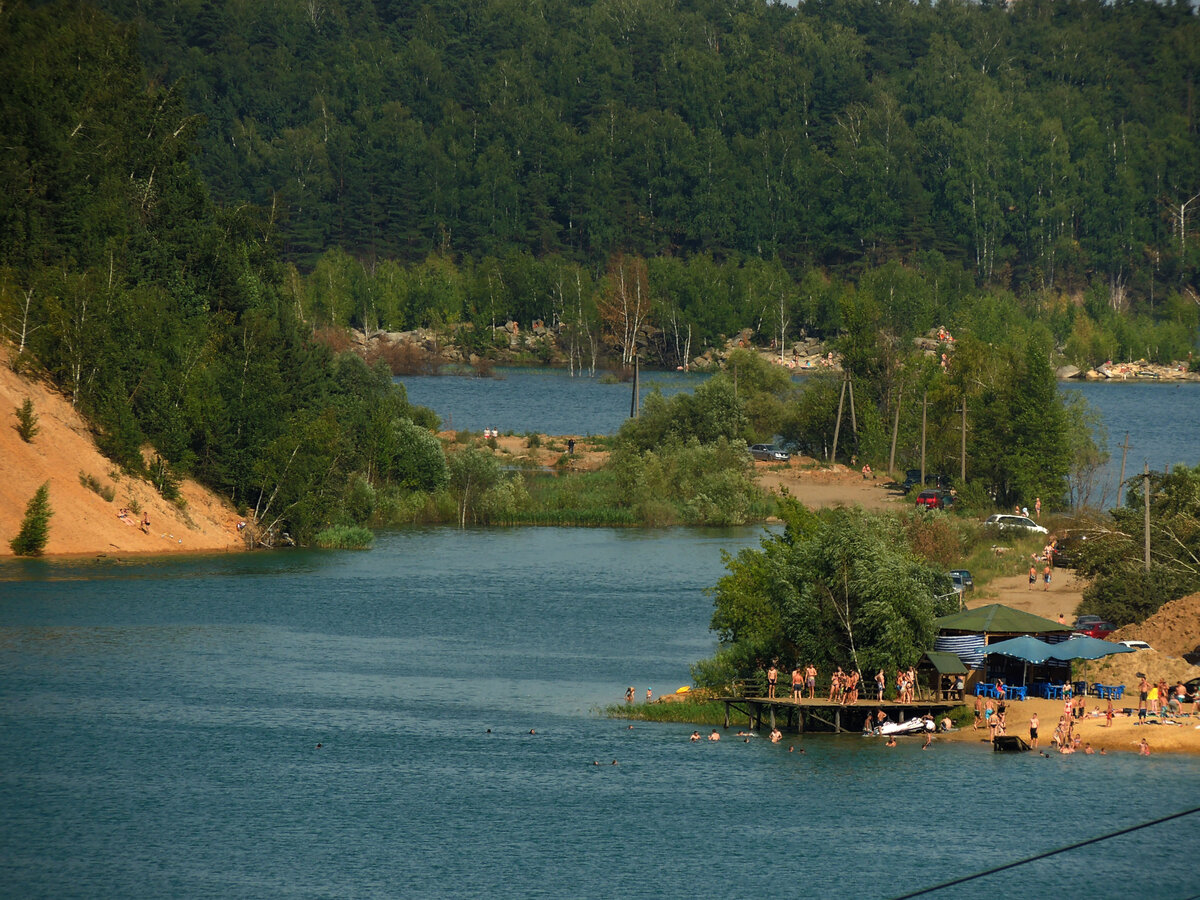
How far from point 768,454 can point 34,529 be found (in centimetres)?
5802

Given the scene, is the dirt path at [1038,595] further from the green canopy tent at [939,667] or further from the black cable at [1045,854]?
the black cable at [1045,854]

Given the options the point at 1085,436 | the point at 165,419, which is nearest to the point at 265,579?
the point at 165,419

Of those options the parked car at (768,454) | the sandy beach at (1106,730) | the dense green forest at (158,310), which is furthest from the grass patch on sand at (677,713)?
the parked car at (768,454)

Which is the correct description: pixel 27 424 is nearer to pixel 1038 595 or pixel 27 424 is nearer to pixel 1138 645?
pixel 1038 595

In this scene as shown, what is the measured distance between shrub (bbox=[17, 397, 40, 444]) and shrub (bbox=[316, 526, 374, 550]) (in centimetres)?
1733

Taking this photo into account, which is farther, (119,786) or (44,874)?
(119,786)

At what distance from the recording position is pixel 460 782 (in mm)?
52500

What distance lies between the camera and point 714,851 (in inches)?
1848

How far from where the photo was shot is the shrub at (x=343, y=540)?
9469 centimetres

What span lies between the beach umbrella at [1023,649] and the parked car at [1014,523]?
36.3 metres

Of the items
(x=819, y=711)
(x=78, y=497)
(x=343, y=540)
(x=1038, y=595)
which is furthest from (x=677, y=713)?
(x=78, y=497)

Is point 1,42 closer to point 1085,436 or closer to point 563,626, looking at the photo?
point 563,626

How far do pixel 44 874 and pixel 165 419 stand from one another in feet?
165

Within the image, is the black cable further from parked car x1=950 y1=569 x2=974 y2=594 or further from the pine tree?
the pine tree
